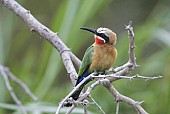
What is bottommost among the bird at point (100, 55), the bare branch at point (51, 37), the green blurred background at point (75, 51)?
the bird at point (100, 55)

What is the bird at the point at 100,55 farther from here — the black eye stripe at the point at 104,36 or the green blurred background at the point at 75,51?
the green blurred background at the point at 75,51

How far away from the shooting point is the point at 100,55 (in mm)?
1327

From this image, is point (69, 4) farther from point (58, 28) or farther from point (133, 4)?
point (133, 4)

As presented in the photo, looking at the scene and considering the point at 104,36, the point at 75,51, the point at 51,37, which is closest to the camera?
the point at 104,36

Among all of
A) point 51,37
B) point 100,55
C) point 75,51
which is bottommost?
point 100,55

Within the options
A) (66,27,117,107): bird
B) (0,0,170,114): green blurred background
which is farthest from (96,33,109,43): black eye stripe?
(0,0,170,114): green blurred background

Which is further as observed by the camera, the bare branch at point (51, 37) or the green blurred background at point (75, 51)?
the green blurred background at point (75, 51)

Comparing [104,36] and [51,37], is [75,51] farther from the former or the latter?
[104,36]

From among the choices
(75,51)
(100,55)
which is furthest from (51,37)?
(75,51)

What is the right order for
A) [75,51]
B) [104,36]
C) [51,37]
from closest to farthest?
[104,36], [51,37], [75,51]

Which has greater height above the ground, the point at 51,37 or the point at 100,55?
the point at 51,37

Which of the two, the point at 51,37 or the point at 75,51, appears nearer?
the point at 51,37

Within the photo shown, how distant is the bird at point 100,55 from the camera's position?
129 cm

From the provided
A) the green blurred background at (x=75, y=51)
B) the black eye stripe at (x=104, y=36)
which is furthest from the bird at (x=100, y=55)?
the green blurred background at (x=75, y=51)
